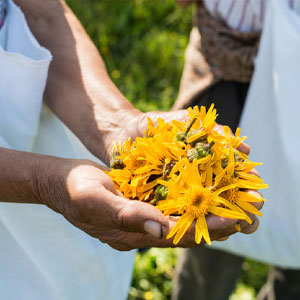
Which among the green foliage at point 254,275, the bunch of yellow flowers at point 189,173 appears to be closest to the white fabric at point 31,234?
the bunch of yellow flowers at point 189,173

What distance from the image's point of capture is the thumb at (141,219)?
89 centimetres

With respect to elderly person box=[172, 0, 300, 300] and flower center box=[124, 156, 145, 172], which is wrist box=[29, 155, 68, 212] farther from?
elderly person box=[172, 0, 300, 300]

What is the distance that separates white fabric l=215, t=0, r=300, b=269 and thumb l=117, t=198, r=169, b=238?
2.32ft

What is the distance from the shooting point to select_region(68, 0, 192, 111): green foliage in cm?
309

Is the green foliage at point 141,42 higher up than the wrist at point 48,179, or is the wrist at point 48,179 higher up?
the wrist at point 48,179

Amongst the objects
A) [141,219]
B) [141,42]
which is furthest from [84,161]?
[141,42]

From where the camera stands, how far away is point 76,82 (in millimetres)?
1321

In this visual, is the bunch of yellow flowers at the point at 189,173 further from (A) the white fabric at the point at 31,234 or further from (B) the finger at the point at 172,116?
(A) the white fabric at the point at 31,234

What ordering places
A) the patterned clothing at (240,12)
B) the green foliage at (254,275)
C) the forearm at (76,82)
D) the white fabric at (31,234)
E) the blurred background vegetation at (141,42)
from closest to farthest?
the white fabric at (31,234) → the forearm at (76,82) → the patterned clothing at (240,12) → the green foliage at (254,275) → the blurred background vegetation at (141,42)

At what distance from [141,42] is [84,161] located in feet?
7.82

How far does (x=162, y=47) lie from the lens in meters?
3.18

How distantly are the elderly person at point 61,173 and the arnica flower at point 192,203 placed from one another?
0.8 inches

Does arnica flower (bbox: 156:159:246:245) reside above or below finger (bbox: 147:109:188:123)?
below

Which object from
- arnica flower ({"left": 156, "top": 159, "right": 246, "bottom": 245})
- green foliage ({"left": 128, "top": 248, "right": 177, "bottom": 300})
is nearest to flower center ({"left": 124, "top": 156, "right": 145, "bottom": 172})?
arnica flower ({"left": 156, "top": 159, "right": 246, "bottom": 245})
